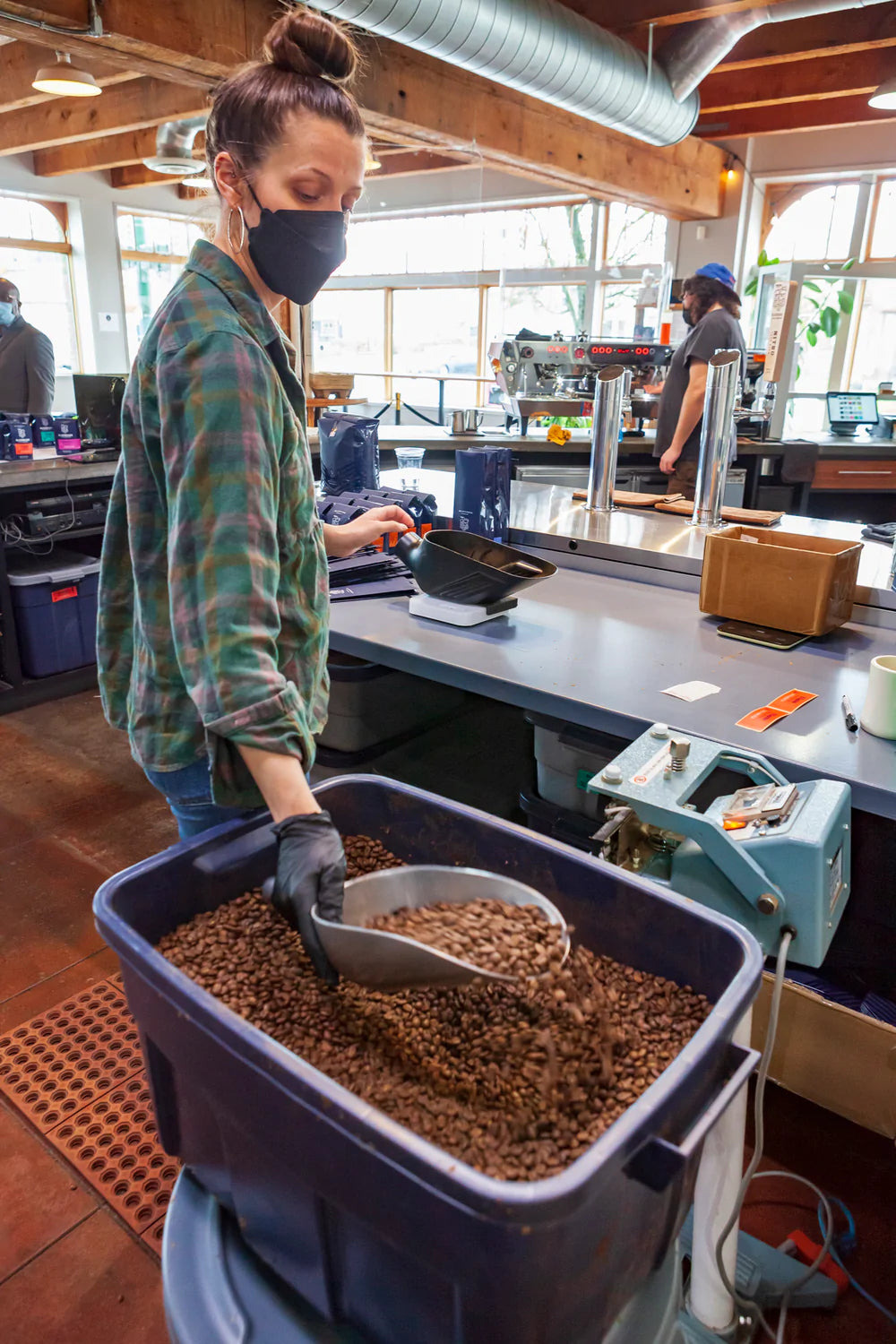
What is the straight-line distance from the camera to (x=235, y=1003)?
78 centimetres

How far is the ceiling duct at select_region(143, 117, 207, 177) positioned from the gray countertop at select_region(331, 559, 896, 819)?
5028 mm

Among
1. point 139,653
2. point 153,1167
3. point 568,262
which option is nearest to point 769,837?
point 139,653

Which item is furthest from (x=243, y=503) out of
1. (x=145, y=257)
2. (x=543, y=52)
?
(x=145, y=257)

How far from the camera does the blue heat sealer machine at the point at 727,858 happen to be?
96cm

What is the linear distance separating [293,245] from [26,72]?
4.97 metres

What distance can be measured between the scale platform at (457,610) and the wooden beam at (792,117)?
5.92m

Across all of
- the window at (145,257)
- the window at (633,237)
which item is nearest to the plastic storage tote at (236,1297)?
the window at (633,237)

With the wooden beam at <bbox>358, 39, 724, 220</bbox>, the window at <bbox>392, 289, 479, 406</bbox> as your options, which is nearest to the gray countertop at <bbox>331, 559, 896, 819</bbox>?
the wooden beam at <bbox>358, 39, 724, 220</bbox>

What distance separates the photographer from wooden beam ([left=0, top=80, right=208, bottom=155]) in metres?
4.99

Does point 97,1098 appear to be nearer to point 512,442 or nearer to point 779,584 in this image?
point 779,584

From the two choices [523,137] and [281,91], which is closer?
[281,91]

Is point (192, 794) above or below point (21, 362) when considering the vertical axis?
below

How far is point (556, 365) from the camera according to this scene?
4.13 m

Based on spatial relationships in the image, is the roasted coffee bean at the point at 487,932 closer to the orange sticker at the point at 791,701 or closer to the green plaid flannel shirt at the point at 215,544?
the green plaid flannel shirt at the point at 215,544
